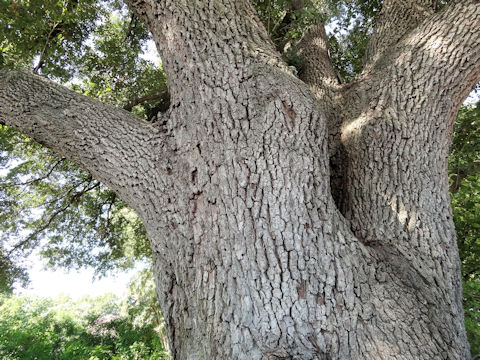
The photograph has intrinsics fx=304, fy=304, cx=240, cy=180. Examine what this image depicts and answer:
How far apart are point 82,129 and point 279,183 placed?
1516mm

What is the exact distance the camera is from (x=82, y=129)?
2260 mm

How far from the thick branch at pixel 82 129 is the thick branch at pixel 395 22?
2441mm

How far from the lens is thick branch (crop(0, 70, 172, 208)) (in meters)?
2.23

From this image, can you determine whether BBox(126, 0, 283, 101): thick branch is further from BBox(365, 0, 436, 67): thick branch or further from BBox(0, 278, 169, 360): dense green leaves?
BBox(0, 278, 169, 360): dense green leaves

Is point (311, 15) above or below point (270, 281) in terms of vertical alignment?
above

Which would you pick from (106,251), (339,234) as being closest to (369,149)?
(339,234)

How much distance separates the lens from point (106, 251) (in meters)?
7.66

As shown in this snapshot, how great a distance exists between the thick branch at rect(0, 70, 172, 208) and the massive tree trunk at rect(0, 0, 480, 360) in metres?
0.01

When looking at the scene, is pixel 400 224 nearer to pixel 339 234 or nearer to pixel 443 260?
pixel 443 260

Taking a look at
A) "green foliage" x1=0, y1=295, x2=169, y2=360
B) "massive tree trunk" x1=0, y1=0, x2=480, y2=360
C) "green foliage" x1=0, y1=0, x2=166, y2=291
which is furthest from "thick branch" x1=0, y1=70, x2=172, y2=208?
"green foliage" x1=0, y1=295, x2=169, y2=360

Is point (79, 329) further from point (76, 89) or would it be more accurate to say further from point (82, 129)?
point (82, 129)

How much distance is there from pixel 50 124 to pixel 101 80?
4.06 meters

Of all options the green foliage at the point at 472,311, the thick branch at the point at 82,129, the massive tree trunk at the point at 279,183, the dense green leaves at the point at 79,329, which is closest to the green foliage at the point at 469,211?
the green foliage at the point at 472,311

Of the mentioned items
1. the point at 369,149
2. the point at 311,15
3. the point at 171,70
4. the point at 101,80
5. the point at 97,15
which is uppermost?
the point at 97,15
